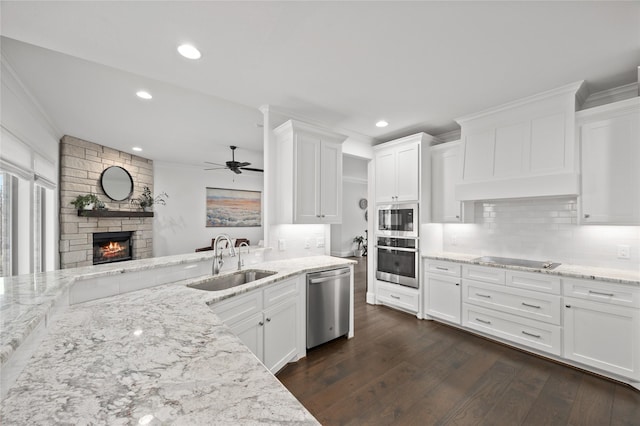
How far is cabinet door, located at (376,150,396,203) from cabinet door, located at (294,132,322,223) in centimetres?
129

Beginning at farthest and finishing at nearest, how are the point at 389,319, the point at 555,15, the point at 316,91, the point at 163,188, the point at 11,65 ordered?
the point at 163,188 < the point at 389,319 < the point at 316,91 < the point at 11,65 < the point at 555,15

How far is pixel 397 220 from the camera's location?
386cm

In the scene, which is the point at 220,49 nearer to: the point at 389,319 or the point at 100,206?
the point at 389,319

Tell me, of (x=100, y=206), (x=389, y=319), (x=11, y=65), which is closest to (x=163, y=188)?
(x=100, y=206)

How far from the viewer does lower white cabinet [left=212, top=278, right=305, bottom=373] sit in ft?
6.21

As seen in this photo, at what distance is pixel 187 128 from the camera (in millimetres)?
4043

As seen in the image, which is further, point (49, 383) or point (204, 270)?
point (204, 270)

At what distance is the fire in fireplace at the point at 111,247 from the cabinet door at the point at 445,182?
5.76 meters

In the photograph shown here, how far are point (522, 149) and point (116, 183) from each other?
6.53m

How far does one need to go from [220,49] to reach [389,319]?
138 inches

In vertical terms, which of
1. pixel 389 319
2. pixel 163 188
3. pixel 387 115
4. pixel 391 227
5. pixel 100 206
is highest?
pixel 387 115

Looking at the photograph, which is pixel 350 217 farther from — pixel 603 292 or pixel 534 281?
pixel 603 292

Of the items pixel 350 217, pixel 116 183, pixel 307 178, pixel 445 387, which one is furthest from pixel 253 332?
pixel 350 217

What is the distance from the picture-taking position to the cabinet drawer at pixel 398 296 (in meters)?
3.67
